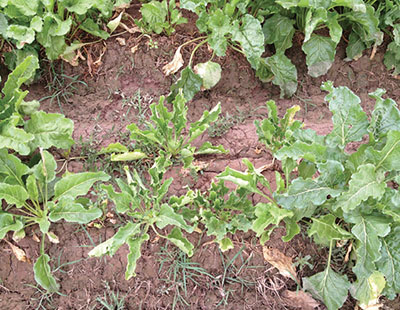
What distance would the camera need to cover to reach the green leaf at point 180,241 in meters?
2.46

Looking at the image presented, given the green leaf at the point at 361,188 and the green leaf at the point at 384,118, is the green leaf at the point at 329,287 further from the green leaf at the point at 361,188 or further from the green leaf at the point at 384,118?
the green leaf at the point at 384,118

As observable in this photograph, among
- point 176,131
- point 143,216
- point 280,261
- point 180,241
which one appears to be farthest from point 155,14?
point 280,261

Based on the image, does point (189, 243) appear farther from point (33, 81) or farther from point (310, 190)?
point (33, 81)

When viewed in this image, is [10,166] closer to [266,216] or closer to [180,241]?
[180,241]

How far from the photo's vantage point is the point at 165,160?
275 centimetres

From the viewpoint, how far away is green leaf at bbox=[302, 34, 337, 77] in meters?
3.22

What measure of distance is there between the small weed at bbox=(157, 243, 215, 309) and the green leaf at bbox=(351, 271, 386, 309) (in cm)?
86

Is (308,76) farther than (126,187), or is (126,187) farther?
(308,76)

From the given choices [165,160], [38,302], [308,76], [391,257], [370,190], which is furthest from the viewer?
[308,76]

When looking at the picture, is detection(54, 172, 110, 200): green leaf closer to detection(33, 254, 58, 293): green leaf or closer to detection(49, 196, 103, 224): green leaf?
detection(49, 196, 103, 224): green leaf

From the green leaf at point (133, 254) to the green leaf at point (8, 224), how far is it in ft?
2.15

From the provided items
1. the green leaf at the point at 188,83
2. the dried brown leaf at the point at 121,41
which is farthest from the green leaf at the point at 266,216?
the dried brown leaf at the point at 121,41

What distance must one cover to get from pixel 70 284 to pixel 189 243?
79 cm

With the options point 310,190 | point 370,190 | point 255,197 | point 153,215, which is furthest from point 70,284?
point 370,190
